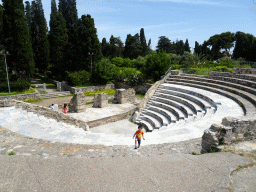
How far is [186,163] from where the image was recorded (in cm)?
459

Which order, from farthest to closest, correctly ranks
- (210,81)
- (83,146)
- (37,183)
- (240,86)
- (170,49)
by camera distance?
(170,49)
(210,81)
(240,86)
(83,146)
(37,183)

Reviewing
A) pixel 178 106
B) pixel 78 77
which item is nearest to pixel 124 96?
pixel 178 106

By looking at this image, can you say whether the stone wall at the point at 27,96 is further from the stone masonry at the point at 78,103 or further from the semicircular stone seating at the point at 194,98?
the semicircular stone seating at the point at 194,98

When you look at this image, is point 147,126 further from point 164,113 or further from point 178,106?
point 178,106

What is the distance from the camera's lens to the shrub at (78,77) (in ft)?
78.9

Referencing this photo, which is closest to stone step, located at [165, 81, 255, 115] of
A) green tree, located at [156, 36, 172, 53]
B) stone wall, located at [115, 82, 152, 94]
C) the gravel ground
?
the gravel ground

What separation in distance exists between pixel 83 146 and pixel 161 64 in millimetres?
18839

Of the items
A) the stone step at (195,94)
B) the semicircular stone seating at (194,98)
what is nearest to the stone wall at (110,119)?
the semicircular stone seating at (194,98)

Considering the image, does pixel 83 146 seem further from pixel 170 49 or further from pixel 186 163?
pixel 170 49

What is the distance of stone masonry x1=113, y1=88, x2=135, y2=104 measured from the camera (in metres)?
18.2

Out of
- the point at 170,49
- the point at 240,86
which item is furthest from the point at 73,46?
the point at 170,49

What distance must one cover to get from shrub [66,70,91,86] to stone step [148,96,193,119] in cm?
1285

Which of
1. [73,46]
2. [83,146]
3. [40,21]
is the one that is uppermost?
[40,21]

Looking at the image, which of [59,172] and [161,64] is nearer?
[59,172]
